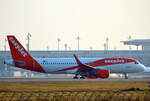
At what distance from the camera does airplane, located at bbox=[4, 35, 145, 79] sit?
74250mm

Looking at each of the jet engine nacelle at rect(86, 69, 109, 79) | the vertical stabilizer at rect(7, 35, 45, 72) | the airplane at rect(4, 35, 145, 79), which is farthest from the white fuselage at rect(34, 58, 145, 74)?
the jet engine nacelle at rect(86, 69, 109, 79)

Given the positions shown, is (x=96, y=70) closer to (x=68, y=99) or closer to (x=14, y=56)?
(x=14, y=56)

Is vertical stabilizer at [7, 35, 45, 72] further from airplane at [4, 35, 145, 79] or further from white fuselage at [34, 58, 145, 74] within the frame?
white fuselage at [34, 58, 145, 74]

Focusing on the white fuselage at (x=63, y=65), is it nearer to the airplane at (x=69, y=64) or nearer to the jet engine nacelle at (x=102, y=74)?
the airplane at (x=69, y=64)

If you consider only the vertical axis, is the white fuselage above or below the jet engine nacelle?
above

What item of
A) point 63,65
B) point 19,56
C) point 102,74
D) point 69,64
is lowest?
point 102,74

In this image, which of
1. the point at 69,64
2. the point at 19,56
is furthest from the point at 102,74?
the point at 19,56

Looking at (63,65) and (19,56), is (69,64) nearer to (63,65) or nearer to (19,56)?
(63,65)

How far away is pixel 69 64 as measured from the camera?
76.2 m

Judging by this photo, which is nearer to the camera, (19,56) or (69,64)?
(19,56)

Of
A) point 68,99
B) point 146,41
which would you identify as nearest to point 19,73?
point 146,41

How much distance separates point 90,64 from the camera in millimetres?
76250

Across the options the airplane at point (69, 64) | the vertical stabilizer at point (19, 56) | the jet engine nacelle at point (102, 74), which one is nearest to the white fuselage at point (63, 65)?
the airplane at point (69, 64)

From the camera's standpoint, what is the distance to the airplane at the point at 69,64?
7425 centimetres
